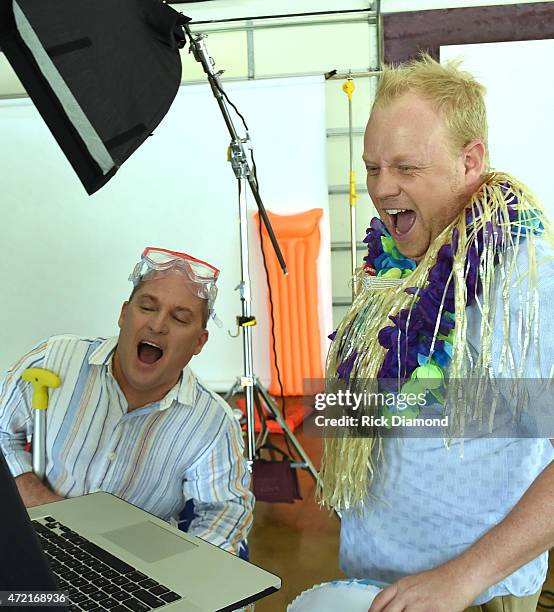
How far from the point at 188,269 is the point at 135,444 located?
0.43 metres

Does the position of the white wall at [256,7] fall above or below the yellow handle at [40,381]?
above

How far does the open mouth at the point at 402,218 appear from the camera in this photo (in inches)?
45.4

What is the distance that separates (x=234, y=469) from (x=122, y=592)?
68cm

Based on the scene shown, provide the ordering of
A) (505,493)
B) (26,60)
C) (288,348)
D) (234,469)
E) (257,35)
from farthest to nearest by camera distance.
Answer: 1. (257,35)
2. (288,348)
3. (234,469)
4. (505,493)
5. (26,60)

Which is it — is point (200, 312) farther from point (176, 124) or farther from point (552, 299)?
point (176, 124)

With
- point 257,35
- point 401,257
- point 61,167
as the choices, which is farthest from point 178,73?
point 257,35

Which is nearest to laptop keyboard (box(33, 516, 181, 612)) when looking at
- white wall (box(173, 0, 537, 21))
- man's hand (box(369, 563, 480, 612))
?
man's hand (box(369, 563, 480, 612))

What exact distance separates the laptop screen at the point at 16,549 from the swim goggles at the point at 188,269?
1.21 metres

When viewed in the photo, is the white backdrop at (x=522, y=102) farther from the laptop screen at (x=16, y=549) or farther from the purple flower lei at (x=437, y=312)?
the laptop screen at (x=16, y=549)

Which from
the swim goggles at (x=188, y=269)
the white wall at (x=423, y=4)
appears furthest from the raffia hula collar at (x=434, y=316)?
the white wall at (x=423, y=4)

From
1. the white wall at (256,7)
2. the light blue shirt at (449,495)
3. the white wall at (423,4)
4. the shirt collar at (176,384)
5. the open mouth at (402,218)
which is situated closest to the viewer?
the light blue shirt at (449,495)

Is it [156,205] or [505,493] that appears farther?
[156,205]

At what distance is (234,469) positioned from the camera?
1.49 meters

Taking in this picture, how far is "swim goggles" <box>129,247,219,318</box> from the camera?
1.63 m
